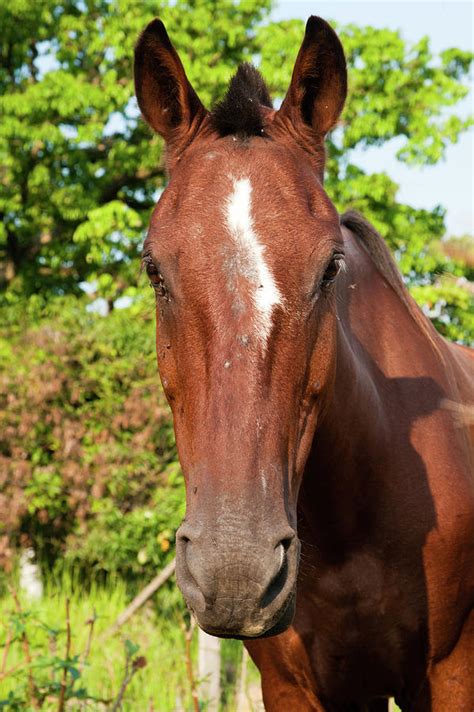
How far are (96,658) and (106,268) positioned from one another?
9710mm

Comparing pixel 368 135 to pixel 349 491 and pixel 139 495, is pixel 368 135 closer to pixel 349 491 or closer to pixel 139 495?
pixel 139 495

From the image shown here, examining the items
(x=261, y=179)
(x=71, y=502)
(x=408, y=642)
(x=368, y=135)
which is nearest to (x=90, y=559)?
(x=71, y=502)

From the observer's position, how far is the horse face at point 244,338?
90.7 inches

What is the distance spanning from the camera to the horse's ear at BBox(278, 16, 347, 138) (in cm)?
313

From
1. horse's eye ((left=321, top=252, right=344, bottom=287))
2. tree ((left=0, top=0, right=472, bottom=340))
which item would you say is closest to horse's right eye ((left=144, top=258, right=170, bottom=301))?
horse's eye ((left=321, top=252, right=344, bottom=287))

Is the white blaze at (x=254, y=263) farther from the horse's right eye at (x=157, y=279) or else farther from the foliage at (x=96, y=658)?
the foliage at (x=96, y=658)

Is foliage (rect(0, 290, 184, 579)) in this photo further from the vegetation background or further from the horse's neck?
the horse's neck

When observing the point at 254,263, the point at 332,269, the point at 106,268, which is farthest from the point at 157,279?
the point at 106,268

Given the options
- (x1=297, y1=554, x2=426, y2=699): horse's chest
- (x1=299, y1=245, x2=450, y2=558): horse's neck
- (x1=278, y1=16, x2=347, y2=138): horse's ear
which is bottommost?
(x1=297, y1=554, x2=426, y2=699): horse's chest

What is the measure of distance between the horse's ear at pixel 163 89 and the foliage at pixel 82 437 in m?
6.10

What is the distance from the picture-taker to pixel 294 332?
2.63m

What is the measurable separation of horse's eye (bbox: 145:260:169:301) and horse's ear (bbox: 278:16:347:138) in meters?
0.75

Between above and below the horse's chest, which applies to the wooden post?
below

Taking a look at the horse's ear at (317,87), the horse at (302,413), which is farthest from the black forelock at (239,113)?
the horse's ear at (317,87)
